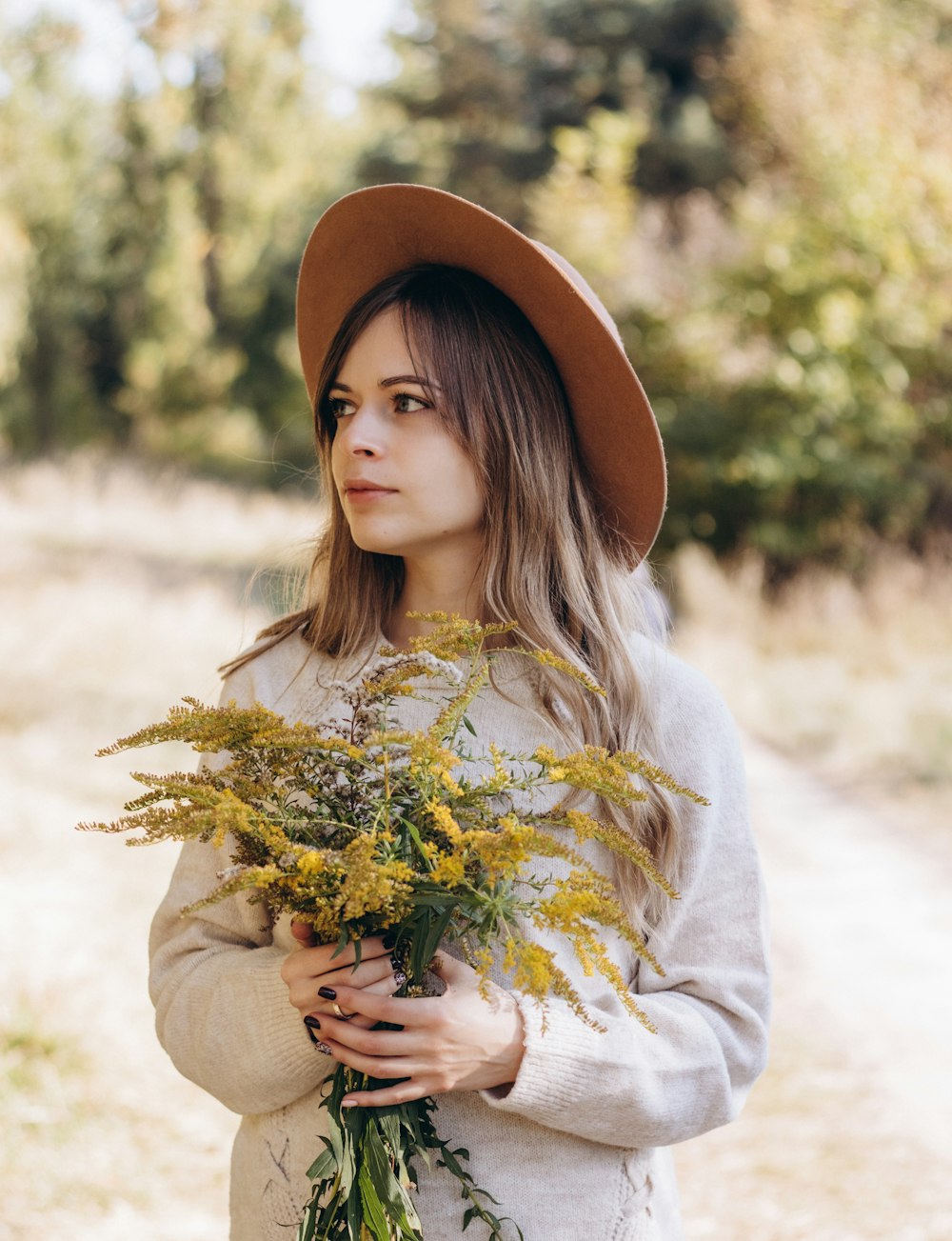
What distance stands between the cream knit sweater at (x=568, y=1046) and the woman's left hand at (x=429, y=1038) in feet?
0.17

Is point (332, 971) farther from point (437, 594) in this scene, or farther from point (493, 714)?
point (437, 594)

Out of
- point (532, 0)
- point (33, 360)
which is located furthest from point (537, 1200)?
point (532, 0)

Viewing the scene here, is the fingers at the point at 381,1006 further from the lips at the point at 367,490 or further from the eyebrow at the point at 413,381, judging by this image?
the eyebrow at the point at 413,381

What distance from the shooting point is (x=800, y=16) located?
39.5 feet

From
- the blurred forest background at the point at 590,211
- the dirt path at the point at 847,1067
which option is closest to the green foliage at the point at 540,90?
the blurred forest background at the point at 590,211

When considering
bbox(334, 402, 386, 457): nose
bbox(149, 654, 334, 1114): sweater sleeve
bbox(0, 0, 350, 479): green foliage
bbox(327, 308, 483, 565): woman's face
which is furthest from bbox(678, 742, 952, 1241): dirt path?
bbox(0, 0, 350, 479): green foliage

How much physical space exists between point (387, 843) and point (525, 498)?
71cm

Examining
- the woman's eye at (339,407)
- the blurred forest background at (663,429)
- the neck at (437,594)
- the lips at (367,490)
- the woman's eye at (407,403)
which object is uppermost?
the blurred forest background at (663,429)

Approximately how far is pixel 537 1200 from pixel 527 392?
3.64ft

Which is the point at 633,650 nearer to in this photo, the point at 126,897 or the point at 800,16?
the point at 126,897

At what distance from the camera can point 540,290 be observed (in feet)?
5.77

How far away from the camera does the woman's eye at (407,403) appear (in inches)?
68.9

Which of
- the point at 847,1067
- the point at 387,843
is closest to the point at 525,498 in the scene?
the point at 387,843

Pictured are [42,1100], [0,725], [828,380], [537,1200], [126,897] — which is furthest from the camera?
[828,380]
